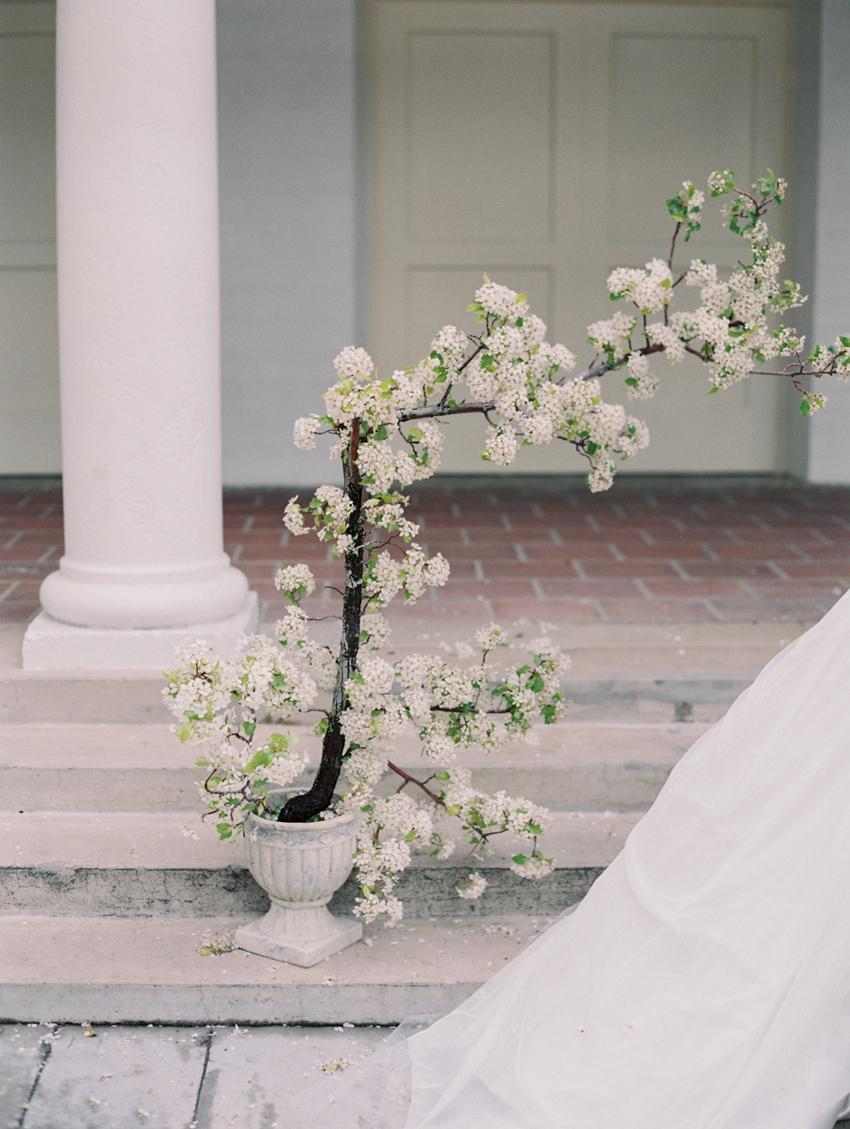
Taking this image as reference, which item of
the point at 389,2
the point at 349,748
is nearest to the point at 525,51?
the point at 389,2

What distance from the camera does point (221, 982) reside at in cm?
274

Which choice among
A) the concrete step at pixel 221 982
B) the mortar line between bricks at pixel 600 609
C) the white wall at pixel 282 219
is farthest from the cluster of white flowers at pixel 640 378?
the white wall at pixel 282 219

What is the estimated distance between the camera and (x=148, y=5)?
11.1 feet

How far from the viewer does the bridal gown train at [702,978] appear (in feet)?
7.04

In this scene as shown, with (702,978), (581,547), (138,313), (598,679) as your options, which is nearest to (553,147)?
(581,547)

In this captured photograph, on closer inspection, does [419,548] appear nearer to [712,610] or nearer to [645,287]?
[645,287]

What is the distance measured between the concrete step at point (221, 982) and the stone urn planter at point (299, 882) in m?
0.04

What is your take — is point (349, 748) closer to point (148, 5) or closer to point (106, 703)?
point (106, 703)

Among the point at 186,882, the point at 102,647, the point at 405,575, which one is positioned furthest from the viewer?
the point at 102,647

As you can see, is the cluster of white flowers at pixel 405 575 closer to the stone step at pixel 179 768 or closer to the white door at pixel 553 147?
the stone step at pixel 179 768

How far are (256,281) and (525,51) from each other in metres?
1.66

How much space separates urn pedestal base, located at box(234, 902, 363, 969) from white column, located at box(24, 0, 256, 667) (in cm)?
94

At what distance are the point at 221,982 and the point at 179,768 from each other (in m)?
0.65

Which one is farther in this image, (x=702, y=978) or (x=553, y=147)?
(x=553, y=147)
